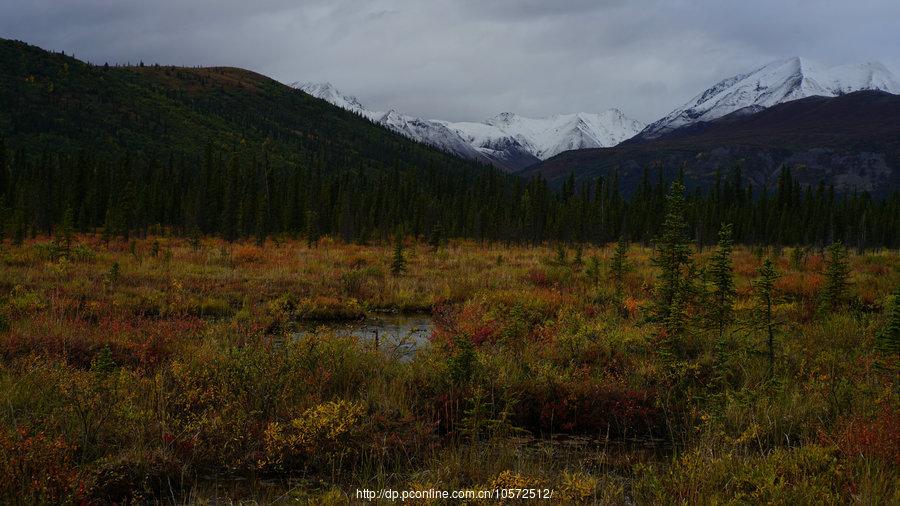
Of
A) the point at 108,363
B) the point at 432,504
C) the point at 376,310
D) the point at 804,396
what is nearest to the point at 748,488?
the point at 432,504

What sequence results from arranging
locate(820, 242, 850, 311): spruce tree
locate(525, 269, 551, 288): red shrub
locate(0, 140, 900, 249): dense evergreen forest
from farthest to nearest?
locate(0, 140, 900, 249): dense evergreen forest < locate(525, 269, 551, 288): red shrub < locate(820, 242, 850, 311): spruce tree

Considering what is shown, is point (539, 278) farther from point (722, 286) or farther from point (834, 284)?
point (722, 286)

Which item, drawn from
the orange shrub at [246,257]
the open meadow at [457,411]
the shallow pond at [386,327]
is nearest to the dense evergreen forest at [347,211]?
the orange shrub at [246,257]

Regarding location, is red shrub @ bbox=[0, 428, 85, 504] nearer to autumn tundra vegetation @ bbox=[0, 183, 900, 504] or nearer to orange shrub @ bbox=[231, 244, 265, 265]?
autumn tundra vegetation @ bbox=[0, 183, 900, 504]

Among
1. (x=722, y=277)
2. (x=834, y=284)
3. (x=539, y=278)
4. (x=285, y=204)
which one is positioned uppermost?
(x=285, y=204)

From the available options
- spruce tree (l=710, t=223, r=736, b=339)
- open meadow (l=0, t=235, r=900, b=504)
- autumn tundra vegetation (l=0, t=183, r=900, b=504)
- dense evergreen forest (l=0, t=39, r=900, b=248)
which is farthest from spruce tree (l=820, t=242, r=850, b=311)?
dense evergreen forest (l=0, t=39, r=900, b=248)

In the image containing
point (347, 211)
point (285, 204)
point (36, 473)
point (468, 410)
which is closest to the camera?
point (36, 473)

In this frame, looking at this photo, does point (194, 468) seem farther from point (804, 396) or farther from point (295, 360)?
point (804, 396)

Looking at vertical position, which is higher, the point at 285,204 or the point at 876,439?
the point at 285,204

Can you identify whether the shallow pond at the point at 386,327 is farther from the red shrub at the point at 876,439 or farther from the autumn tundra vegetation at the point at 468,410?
the red shrub at the point at 876,439

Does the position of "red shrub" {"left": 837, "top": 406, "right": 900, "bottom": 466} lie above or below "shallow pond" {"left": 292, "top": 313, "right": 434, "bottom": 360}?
above

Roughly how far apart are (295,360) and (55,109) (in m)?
156

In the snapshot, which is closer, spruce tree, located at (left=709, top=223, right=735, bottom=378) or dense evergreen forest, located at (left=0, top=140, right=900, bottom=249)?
spruce tree, located at (left=709, top=223, right=735, bottom=378)

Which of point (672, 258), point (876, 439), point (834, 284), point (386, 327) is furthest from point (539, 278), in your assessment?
point (876, 439)
